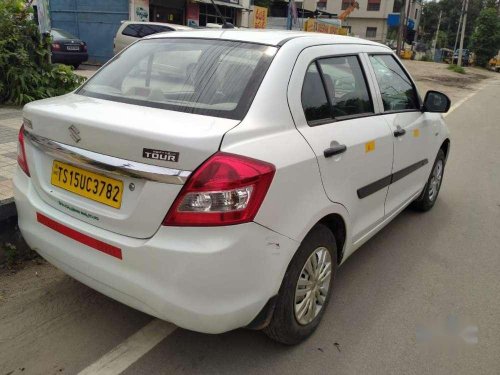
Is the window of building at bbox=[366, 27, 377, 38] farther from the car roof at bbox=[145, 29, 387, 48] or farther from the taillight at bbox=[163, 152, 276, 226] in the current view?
the taillight at bbox=[163, 152, 276, 226]

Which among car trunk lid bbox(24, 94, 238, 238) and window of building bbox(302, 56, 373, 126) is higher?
window of building bbox(302, 56, 373, 126)

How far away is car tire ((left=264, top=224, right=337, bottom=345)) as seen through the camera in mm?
2494

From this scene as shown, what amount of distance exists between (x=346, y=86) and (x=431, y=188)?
2.26 metres

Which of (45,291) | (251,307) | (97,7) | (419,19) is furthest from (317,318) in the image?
(419,19)

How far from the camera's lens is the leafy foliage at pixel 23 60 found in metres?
7.45

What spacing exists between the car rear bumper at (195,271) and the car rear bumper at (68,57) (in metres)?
13.9

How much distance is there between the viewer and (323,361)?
2639 millimetres

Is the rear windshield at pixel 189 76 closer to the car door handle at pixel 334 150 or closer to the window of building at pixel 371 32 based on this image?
the car door handle at pixel 334 150

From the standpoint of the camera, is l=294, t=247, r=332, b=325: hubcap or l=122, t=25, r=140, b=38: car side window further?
l=122, t=25, r=140, b=38: car side window

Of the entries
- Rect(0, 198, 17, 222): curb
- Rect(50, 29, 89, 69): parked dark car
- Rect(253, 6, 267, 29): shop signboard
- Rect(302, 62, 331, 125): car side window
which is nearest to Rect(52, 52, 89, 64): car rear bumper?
Rect(50, 29, 89, 69): parked dark car

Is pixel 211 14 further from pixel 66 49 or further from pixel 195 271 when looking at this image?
pixel 195 271

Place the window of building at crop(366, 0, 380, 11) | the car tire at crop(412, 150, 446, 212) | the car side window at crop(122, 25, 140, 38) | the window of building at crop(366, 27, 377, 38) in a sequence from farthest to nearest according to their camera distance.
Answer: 1. the window of building at crop(366, 27, 377, 38)
2. the window of building at crop(366, 0, 380, 11)
3. the car side window at crop(122, 25, 140, 38)
4. the car tire at crop(412, 150, 446, 212)

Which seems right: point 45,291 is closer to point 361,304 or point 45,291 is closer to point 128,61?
point 128,61

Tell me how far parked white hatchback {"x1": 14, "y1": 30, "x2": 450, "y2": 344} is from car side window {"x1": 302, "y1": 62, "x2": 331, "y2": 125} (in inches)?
0.4
